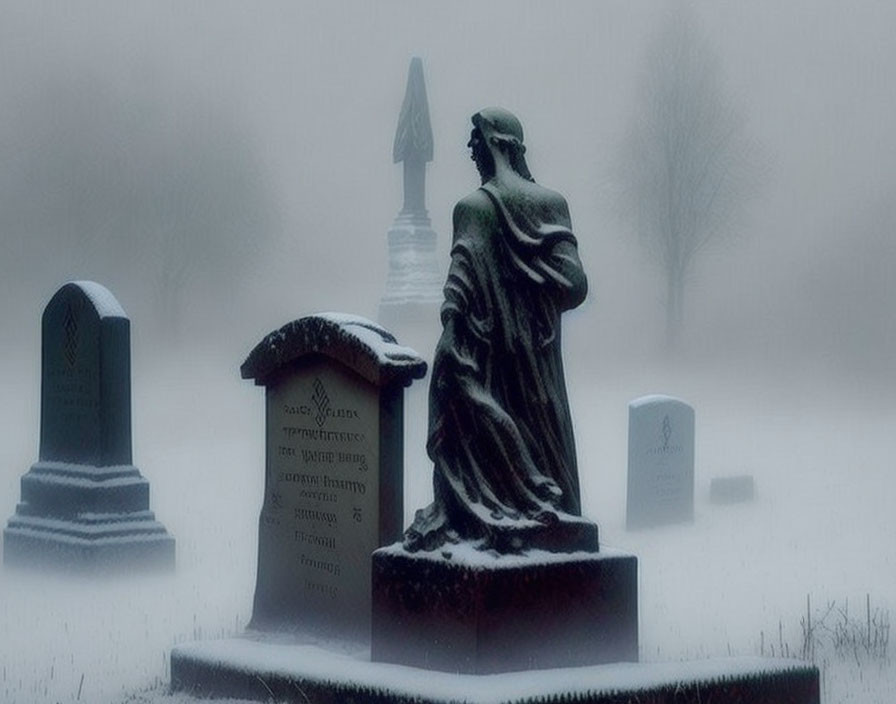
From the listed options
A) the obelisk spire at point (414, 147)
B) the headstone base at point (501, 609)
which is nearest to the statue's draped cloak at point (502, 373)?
the headstone base at point (501, 609)

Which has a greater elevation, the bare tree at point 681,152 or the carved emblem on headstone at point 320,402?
the bare tree at point 681,152

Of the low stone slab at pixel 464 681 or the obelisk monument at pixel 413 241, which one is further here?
the obelisk monument at pixel 413 241

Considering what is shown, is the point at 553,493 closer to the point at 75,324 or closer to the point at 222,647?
the point at 222,647

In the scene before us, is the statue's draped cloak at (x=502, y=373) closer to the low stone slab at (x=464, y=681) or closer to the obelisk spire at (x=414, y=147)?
the low stone slab at (x=464, y=681)

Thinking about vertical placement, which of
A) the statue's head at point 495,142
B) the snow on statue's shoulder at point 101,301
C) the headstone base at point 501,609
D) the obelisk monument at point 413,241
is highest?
the obelisk monument at point 413,241

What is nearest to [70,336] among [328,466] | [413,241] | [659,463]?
[328,466]

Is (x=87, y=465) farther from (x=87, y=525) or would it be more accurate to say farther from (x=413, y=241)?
(x=413, y=241)

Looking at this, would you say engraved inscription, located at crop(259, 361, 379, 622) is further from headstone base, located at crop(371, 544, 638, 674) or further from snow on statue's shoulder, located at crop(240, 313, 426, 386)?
headstone base, located at crop(371, 544, 638, 674)

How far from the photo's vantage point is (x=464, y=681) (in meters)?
7.32

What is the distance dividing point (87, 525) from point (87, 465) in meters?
0.58

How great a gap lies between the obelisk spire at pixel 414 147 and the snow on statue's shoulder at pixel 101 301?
2521 cm

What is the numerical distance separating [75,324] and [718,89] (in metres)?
30.8

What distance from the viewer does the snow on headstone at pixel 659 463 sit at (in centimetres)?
1688

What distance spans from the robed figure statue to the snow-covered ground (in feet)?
6.00
